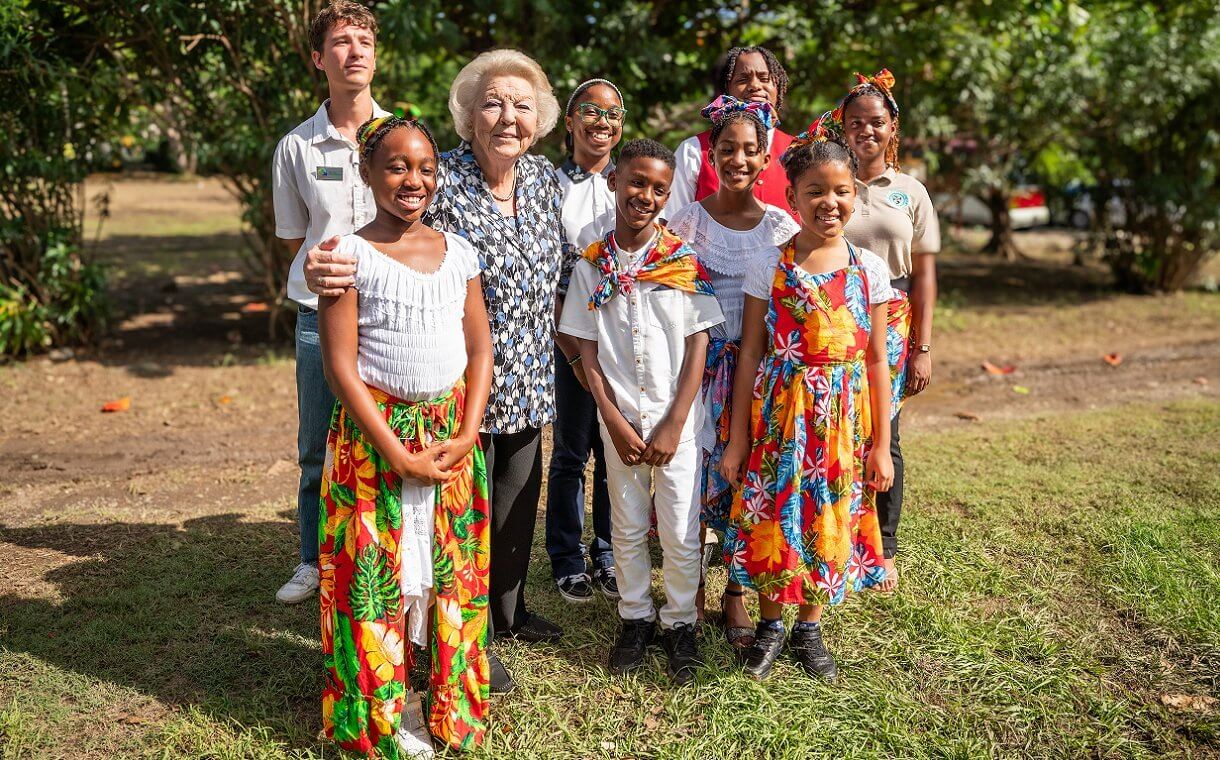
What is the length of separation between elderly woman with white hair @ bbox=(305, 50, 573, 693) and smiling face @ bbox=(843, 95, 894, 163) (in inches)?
43.4

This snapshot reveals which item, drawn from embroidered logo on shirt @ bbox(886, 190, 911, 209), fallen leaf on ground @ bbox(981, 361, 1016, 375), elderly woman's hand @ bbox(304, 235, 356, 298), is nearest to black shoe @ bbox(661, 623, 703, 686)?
elderly woman's hand @ bbox(304, 235, 356, 298)

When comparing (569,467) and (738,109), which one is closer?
(738,109)

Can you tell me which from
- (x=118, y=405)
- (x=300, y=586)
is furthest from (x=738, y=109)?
(x=118, y=405)

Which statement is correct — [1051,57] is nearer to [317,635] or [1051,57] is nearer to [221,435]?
[221,435]

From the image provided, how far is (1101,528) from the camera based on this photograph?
14.7 ft

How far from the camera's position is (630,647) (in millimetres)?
3402

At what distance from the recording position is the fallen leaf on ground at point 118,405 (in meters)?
6.56

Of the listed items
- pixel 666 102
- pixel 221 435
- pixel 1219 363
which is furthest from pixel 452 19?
pixel 1219 363

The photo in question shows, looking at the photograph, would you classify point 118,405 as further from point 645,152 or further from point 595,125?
point 645,152

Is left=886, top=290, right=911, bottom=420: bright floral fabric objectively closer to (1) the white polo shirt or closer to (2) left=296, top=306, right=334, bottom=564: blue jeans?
(1) the white polo shirt

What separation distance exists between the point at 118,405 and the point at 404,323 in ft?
15.5

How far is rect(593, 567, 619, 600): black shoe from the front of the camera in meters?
4.00

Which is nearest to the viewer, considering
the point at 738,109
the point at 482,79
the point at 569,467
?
the point at 482,79

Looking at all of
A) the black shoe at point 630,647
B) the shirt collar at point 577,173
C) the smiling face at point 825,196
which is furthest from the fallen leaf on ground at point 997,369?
the black shoe at point 630,647
